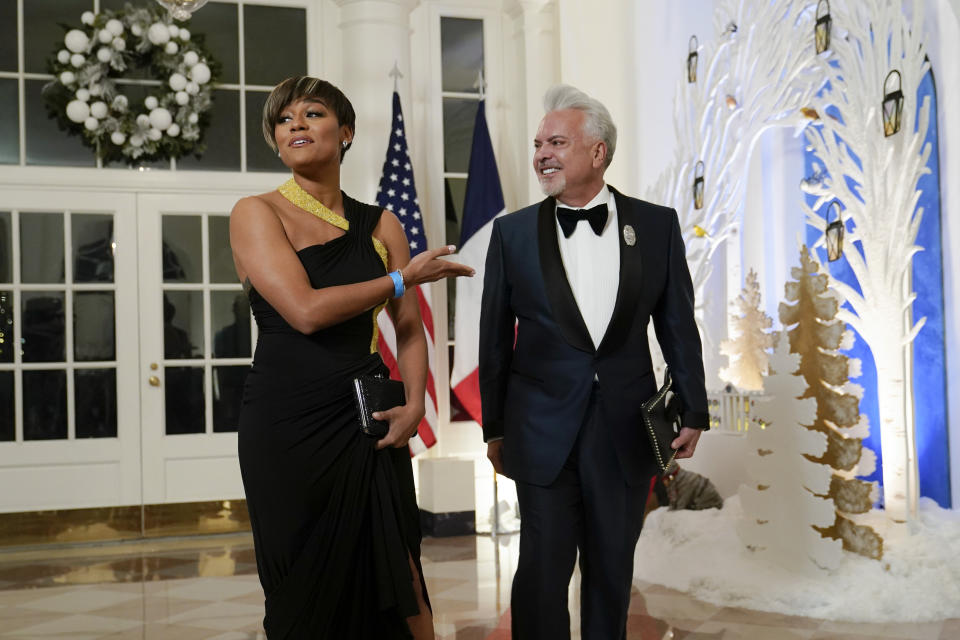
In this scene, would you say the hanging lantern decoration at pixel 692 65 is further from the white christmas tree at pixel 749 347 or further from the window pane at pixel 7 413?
the window pane at pixel 7 413

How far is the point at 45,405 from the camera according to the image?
6.29 meters

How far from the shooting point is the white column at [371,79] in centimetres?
660

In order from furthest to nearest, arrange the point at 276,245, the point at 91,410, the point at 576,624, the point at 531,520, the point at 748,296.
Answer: the point at 91,410 < the point at 748,296 < the point at 576,624 < the point at 531,520 < the point at 276,245

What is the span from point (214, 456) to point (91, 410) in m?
0.83

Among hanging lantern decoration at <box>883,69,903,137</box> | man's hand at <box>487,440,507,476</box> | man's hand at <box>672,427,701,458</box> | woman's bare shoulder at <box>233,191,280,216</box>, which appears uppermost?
hanging lantern decoration at <box>883,69,903,137</box>

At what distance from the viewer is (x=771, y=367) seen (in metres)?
4.60

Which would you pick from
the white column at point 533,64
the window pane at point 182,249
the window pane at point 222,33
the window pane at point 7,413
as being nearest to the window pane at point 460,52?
the white column at point 533,64

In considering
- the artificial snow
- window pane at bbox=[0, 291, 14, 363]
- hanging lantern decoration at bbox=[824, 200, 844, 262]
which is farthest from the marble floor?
hanging lantern decoration at bbox=[824, 200, 844, 262]

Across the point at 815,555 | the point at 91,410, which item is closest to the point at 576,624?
the point at 815,555

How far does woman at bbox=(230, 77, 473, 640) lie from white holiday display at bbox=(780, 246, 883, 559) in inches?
108

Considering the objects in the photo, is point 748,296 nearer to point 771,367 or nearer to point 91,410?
point 771,367

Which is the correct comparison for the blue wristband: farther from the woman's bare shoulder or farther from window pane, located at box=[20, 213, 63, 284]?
window pane, located at box=[20, 213, 63, 284]

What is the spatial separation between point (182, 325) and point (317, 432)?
467 centimetres

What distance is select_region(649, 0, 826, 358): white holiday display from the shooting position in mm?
5355
